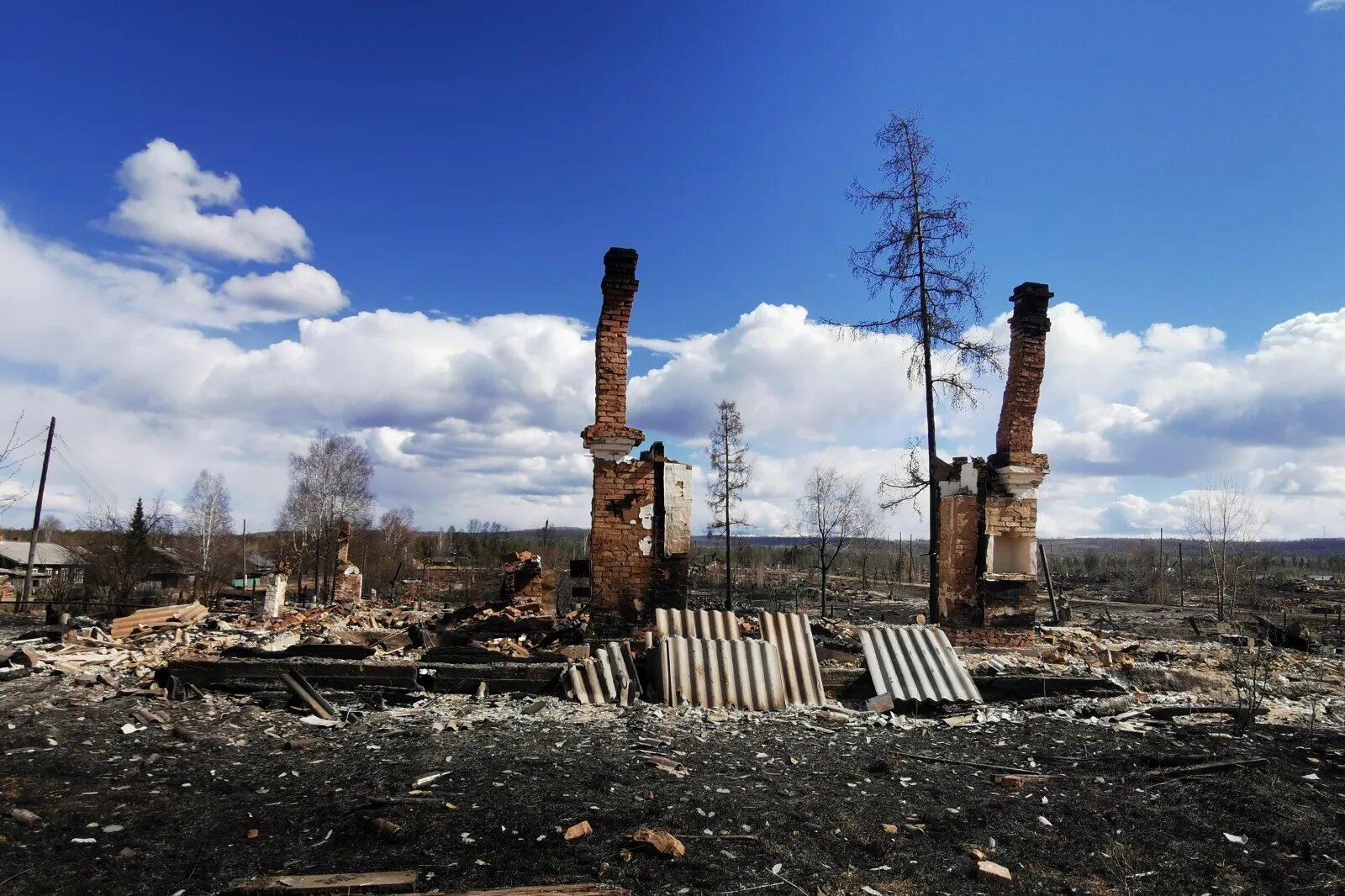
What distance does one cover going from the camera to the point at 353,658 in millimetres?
9875

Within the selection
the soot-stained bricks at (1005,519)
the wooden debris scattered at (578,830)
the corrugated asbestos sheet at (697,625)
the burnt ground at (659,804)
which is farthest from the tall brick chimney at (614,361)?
the wooden debris scattered at (578,830)

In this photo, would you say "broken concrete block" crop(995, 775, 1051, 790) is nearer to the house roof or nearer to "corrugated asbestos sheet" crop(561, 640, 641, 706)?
"corrugated asbestos sheet" crop(561, 640, 641, 706)

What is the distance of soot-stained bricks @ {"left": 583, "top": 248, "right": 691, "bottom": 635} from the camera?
36.1 ft

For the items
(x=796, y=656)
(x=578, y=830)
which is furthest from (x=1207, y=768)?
(x=578, y=830)

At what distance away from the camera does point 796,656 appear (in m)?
8.73

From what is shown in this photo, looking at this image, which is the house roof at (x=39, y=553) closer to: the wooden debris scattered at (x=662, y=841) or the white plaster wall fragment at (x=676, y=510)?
the white plaster wall fragment at (x=676, y=510)

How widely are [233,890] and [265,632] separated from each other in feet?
35.8

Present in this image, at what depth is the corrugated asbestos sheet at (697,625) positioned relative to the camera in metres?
9.17

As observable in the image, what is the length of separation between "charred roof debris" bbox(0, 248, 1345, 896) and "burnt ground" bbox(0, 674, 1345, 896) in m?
0.03

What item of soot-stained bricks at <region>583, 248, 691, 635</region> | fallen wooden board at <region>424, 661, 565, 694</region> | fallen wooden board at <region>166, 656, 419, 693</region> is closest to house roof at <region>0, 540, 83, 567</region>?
fallen wooden board at <region>166, 656, 419, 693</region>

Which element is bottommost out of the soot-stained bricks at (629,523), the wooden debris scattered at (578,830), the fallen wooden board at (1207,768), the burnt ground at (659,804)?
the burnt ground at (659,804)

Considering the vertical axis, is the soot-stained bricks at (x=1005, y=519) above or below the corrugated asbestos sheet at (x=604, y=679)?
above

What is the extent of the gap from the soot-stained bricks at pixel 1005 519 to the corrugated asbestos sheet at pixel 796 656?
172 inches

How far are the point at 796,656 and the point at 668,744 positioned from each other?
8.67 ft
